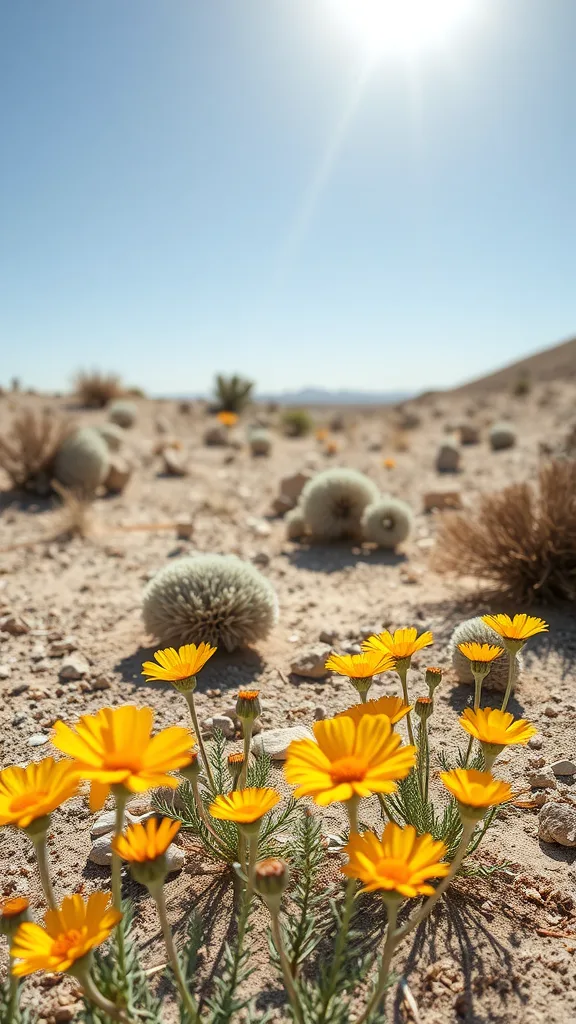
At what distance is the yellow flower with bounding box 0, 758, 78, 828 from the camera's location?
4.43 feet

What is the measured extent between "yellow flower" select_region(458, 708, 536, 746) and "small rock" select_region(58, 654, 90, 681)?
9.18ft

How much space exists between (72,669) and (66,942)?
108 inches

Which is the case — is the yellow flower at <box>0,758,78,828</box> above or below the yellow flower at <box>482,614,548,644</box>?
below

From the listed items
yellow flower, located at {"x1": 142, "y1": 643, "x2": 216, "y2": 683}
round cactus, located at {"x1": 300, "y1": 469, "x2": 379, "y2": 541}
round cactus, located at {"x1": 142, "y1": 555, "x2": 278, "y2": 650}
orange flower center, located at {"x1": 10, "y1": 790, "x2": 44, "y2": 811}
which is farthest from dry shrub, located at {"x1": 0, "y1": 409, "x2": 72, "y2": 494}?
orange flower center, located at {"x1": 10, "y1": 790, "x2": 44, "y2": 811}

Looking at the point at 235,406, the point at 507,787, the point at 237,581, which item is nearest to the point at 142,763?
the point at 507,787

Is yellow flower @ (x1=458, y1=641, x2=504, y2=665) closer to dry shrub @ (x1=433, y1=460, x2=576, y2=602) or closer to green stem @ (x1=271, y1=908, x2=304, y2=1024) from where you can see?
green stem @ (x1=271, y1=908, x2=304, y2=1024)

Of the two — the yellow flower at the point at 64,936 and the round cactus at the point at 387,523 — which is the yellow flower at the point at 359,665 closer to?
the yellow flower at the point at 64,936

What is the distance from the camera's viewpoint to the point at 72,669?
12.6 ft

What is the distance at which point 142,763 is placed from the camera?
4.42 ft

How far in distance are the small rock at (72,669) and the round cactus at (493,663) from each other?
219cm

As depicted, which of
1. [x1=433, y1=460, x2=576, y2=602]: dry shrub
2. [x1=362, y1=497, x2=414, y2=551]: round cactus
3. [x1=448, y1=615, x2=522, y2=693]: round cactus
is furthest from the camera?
[x1=362, y1=497, x2=414, y2=551]: round cactus

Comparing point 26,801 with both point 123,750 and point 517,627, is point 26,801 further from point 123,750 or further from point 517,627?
point 517,627

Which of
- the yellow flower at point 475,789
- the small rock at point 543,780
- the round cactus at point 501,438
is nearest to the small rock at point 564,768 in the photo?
the small rock at point 543,780

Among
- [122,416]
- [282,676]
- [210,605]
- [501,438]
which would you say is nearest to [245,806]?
[282,676]
